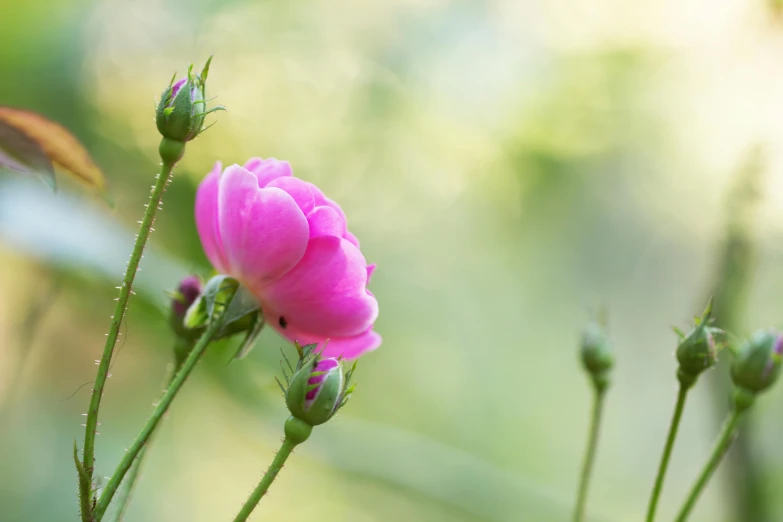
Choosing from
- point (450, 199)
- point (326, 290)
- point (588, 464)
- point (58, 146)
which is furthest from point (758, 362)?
point (450, 199)

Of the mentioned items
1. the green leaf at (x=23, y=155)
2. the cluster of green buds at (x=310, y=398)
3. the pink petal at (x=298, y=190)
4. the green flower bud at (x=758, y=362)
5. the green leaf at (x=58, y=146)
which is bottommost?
the cluster of green buds at (x=310, y=398)

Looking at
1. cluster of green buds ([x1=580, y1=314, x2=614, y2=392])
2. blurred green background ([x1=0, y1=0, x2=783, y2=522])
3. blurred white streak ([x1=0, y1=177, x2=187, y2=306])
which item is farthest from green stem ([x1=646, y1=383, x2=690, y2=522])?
blurred green background ([x1=0, y1=0, x2=783, y2=522])

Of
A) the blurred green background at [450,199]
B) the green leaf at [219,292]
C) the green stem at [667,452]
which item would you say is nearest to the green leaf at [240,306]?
the green leaf at [219,292]

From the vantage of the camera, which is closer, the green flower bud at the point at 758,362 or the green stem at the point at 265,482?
the green stem at the point at 265,482

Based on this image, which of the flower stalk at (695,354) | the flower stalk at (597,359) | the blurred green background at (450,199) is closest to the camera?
the flower stalk at (695,354)

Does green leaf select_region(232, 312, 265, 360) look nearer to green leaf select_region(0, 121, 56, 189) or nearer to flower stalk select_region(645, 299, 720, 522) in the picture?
green leaf select_region(0, 121, 56, 189)

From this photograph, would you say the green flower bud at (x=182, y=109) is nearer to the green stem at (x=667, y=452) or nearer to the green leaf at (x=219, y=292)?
the green leaf at (x=219, y=292)

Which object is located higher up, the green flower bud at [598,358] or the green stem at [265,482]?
the green flower bud at [598,358]
